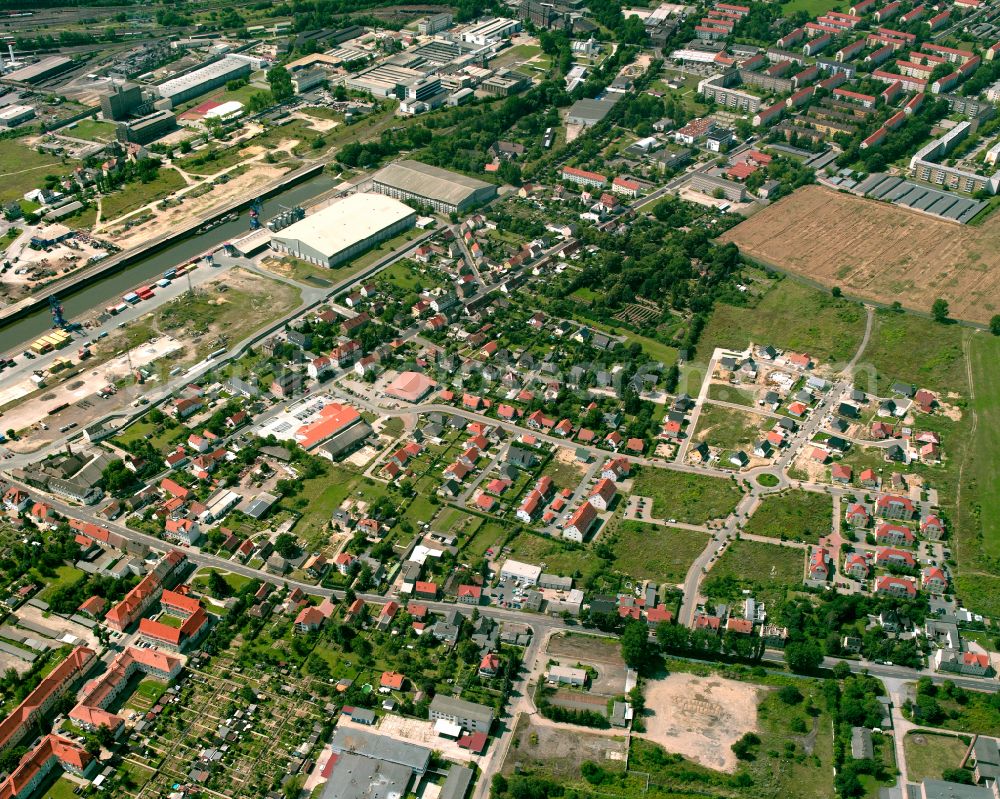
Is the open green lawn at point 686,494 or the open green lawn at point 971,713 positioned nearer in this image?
the open green lawn at point 971,713

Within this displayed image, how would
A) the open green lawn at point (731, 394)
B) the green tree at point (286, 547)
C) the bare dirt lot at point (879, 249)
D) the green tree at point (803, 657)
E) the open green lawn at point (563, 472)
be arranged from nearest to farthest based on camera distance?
the green tree at point (803, 657), the green tree at point (286, 547), the open green lawn at point (563, 472), the open green lawn at point (731, 394), the bare dirt lot at point (879, 249)

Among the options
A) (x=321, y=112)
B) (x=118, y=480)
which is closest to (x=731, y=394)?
(x=118, y=480)

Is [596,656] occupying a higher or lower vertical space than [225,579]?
lower

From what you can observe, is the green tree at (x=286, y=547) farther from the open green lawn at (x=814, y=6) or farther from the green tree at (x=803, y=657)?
the open green lawn at (x=814, y=6)

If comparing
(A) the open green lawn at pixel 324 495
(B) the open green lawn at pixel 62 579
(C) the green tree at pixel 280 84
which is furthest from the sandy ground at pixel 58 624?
(C) the green tree at pixel 280 84

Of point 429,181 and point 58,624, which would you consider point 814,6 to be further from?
point 58,624

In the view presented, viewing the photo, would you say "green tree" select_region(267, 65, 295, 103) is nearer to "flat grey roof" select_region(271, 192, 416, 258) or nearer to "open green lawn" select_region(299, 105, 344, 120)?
"open green lawn" select_region(299, 105, 344, 120)
